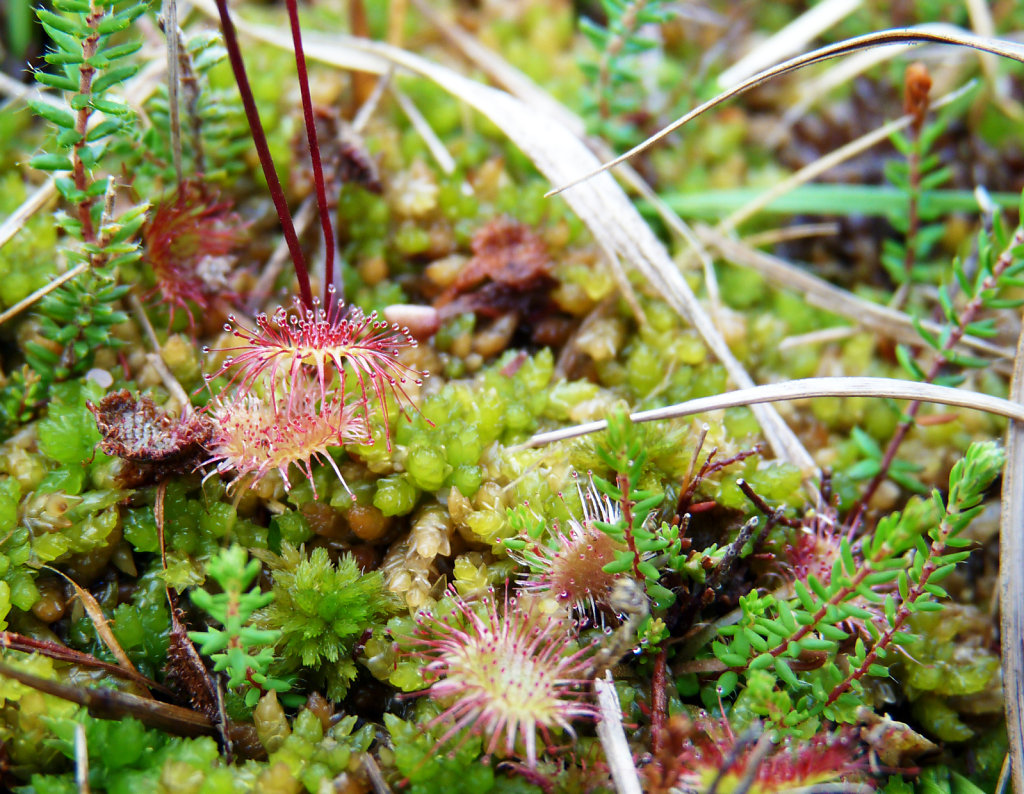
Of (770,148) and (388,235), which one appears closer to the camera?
(388,235)

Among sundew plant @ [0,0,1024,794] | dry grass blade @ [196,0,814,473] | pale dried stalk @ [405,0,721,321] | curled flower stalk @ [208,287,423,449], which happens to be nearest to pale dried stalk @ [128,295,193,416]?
sundew plant @ [0,0,1024,794]

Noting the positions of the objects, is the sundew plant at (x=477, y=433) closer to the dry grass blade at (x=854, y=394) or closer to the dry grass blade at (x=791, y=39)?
the dry grass blade at (x=854, y=394)

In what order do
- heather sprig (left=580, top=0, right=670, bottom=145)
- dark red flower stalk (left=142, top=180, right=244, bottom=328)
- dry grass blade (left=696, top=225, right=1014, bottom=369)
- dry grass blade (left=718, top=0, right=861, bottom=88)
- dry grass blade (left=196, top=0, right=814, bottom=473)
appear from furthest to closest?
dry grass blade (left=718, top=0, right=861, bottom=88) < dry grass blade (left=696, top=225, right=1014, bottom=369) < heather sprig (left=580, top=0, right=670, bottom=145) < dry grass blade (left=196, top=0, right=814, bottom=473) < dark red flower stalk (left=142, top=180, right=244, bottom=328)

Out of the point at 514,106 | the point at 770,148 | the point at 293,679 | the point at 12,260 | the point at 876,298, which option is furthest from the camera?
the point at 770,148

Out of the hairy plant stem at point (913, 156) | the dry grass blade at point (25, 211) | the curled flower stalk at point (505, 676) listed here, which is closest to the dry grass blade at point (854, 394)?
the curled flower stalk at point (505, 676)

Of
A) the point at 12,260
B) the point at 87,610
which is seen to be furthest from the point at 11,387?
the point at 87,610

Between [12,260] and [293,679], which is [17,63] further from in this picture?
[293,679]

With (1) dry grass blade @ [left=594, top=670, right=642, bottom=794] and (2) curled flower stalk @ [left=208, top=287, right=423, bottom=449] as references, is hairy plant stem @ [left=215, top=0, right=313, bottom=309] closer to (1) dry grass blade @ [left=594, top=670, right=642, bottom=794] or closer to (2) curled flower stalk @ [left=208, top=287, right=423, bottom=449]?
(2) curled flower stalk @ [left=208, top=287, right=423, bottom=449]

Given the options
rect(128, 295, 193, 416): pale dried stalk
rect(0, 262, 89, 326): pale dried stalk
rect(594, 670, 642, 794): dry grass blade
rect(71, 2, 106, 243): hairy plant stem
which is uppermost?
rect(71, 2, 106, 243): hairy plant stem
